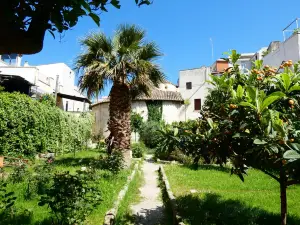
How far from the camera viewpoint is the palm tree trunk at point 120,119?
14.0 meters

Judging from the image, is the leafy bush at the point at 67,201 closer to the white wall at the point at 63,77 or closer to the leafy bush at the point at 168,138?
the leafy bush at the point at 168,138

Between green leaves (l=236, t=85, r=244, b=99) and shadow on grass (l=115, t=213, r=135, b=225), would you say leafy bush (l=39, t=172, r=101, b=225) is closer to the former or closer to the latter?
shadow on grass (l=115, t=213, r=135, b=225)

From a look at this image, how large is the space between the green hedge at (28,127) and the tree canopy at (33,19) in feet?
41.7

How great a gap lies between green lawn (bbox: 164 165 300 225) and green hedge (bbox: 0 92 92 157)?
26.2 feet

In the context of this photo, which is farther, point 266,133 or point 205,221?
point 205,221

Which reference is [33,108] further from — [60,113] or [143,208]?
[143,208]

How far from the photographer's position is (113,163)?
1223 centimetres

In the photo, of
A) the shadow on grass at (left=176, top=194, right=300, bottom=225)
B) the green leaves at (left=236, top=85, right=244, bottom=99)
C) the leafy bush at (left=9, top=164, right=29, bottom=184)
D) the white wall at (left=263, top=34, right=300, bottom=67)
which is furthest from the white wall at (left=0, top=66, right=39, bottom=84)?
the green leaves at (left=236, top=85, right=244, bottom=99)

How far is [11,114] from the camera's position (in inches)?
567

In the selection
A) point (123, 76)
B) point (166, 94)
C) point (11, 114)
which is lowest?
point (11, 114)

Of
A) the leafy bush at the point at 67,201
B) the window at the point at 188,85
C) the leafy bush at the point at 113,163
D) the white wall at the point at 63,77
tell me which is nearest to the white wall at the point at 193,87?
the window at the point at 188,85

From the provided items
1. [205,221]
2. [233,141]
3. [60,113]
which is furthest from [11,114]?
[233,141]

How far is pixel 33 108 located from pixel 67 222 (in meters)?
12.2

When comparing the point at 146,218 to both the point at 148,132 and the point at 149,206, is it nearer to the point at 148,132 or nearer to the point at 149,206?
the point at 149,206
